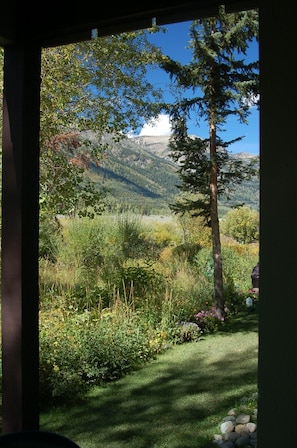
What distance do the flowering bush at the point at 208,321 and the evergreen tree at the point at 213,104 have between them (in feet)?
0.82

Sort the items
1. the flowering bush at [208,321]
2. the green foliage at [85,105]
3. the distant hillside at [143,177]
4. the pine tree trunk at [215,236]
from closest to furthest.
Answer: the green foliage at [85,105]
the flowering bush at [208,321]
the pine tree trunk at [215,236]
the distant hillside at [143,177]

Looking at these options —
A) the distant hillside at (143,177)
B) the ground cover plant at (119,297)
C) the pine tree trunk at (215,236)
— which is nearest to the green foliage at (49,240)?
the ground cover plant at (119,297)

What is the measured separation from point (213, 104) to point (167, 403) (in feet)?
12.8

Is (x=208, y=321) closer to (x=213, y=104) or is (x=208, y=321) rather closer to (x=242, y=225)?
(x=213, y=104)

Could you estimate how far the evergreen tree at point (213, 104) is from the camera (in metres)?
5.58

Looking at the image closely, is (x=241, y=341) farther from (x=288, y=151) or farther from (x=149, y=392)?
(x=288, y=151)

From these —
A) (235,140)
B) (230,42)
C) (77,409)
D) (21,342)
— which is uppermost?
(230,42)

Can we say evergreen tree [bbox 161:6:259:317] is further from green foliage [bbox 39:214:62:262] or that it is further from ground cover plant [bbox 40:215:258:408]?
green foliage [bbox 39:214:62:262]

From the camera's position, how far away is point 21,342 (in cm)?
152

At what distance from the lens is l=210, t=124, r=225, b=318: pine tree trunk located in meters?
5.47

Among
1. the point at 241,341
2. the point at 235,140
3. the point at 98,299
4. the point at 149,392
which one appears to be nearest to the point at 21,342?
the point at 149,392

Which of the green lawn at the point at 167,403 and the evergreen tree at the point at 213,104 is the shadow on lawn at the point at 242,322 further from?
the green lawn at the point at 167,403

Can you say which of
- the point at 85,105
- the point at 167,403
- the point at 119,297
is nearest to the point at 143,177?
the point at 85,105

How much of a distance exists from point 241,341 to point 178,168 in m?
2.55
